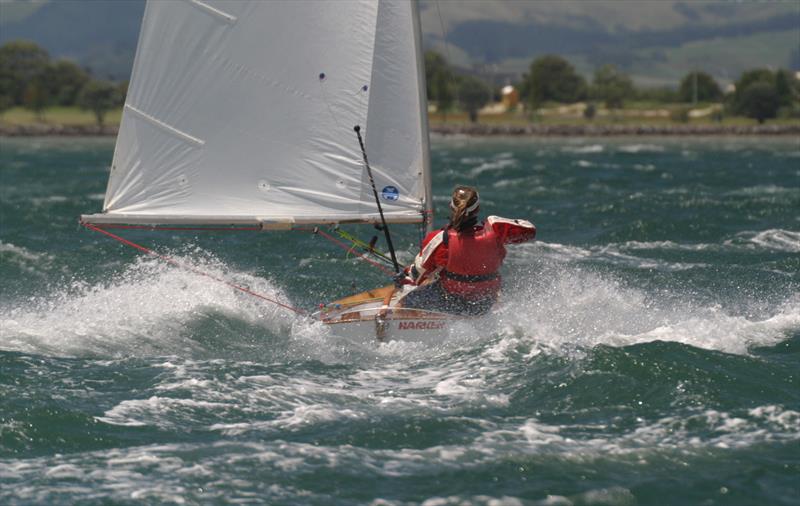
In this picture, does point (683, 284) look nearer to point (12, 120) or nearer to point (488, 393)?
point (488, 393)

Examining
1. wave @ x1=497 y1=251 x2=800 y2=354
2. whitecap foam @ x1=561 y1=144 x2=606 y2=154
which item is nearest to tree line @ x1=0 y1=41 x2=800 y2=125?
whitecap foam @ x1=561 y1=144 x2=606 y2=154

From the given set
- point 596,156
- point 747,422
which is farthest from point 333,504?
point 596,156

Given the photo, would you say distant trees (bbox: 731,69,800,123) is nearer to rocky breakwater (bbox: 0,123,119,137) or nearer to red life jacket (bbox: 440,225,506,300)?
rocky breakwater (bbox: 0,123,119,137)

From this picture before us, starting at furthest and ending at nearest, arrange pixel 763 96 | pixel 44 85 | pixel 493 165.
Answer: pixel 44 85 → pixel 763 96 → pixel 493 165

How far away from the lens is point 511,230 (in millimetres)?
15078

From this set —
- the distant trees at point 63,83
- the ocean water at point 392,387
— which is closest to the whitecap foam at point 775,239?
the ocean water at point 392,387

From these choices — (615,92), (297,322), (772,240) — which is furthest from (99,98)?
(297,322)

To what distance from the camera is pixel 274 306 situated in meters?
18.5

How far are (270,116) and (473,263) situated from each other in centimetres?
392

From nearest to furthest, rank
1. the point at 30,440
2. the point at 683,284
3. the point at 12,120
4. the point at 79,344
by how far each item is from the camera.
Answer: the point at 30,440
the point at 79,344
the point at 683,284
the point at 12,120

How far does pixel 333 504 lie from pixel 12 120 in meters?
147

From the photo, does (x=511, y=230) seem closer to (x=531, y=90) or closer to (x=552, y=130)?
(x=552, y=130)

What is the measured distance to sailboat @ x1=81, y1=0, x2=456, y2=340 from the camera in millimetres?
16312

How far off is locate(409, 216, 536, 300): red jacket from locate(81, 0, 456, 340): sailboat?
116 centimetres
